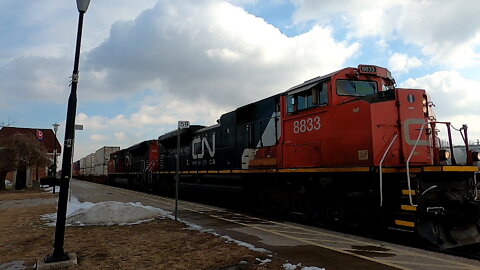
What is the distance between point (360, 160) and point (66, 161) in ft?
20.1

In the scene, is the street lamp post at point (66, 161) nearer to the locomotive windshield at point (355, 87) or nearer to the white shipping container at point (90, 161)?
the locomotive windshield at point (355, 87)

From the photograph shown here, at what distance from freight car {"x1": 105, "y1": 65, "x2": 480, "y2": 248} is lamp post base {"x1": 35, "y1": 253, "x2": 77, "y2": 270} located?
5.83 meters

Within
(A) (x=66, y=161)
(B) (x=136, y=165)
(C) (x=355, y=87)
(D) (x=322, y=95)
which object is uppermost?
(C) (x=355, y=87)

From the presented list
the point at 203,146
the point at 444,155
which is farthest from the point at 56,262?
the point at 203,146

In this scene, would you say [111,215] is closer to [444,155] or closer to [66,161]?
[66,161]

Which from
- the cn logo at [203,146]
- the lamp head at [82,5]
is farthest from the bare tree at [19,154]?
the lamp head at [82,5]

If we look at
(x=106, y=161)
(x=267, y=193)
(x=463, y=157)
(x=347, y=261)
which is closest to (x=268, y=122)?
(x=267, y=193)

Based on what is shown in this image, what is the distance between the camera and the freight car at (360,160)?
691 centimetres

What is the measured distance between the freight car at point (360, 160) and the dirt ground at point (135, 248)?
3.10 metres

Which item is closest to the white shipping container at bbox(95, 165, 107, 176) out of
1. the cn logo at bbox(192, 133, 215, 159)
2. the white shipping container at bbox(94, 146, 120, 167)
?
the white shipping container at bbox(94, 146, 120, 167)

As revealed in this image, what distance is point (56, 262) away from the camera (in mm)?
5523

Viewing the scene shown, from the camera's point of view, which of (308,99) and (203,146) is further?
(203,146)

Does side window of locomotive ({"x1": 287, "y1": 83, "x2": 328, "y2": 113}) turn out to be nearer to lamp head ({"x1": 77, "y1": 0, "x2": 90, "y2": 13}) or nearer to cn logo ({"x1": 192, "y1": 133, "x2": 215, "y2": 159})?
lamp head ({"x1": 77, "y1": 0, "x2": 90, "y2": 13})

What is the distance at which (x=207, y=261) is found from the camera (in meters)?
5.71
